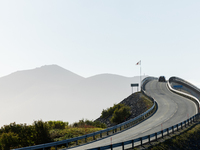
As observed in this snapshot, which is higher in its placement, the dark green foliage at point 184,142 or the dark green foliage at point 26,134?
the dark green foliage at point 26,134

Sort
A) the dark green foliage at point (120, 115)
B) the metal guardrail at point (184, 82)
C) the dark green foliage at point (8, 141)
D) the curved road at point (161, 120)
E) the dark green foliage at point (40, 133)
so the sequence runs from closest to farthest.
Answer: the dark green foliage at point (8, 141) → the dark green foliage at point (40, 133) → the curved road at point (161, 120) → the dark green foliage at point (120, 115) → the metal guardrail at point (184, 82)

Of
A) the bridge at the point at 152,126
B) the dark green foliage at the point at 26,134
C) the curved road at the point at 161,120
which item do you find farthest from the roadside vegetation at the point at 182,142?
the dark green foliage at the point at 26,134

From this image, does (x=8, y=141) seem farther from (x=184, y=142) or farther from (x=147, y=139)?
(x=184, y=142)

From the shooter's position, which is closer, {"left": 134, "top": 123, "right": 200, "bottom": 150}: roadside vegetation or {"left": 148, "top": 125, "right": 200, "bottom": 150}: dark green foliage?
{"left": 134, "top": 123, "right": 200, "bottom": 150}: roadside vegetation

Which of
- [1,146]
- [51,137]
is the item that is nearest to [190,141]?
[51,137]

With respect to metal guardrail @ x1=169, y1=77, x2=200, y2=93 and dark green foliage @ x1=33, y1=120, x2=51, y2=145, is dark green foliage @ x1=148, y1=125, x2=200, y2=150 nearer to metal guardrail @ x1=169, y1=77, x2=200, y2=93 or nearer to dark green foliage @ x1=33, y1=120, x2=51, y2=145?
dark green foliage @ x1=33, y1=120, x2=51, y2=145

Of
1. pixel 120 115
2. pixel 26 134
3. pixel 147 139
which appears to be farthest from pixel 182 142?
pixel 120 115

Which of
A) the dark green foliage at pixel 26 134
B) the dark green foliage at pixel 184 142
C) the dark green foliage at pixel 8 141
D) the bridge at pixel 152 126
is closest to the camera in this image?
the dark green foliage at pixel 8 141

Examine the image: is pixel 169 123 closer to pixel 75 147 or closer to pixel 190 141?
pixel 190 141

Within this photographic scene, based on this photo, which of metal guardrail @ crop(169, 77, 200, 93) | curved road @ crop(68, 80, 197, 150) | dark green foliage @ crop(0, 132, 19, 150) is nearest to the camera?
dark green foliage @ crop(0, 132, 19, 150)

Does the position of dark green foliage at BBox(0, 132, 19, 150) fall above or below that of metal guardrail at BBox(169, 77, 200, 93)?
below

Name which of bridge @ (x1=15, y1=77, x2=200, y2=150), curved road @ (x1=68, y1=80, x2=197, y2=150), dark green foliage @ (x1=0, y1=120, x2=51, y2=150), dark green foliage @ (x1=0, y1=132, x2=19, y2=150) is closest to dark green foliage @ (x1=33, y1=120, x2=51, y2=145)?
dark green foliage @ (x1=0, y1=120, x2=51, y2=150)

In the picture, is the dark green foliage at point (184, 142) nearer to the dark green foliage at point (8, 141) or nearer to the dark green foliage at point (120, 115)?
the dark green foliage at point (8, 141)

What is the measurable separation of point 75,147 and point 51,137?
15.7 feet
